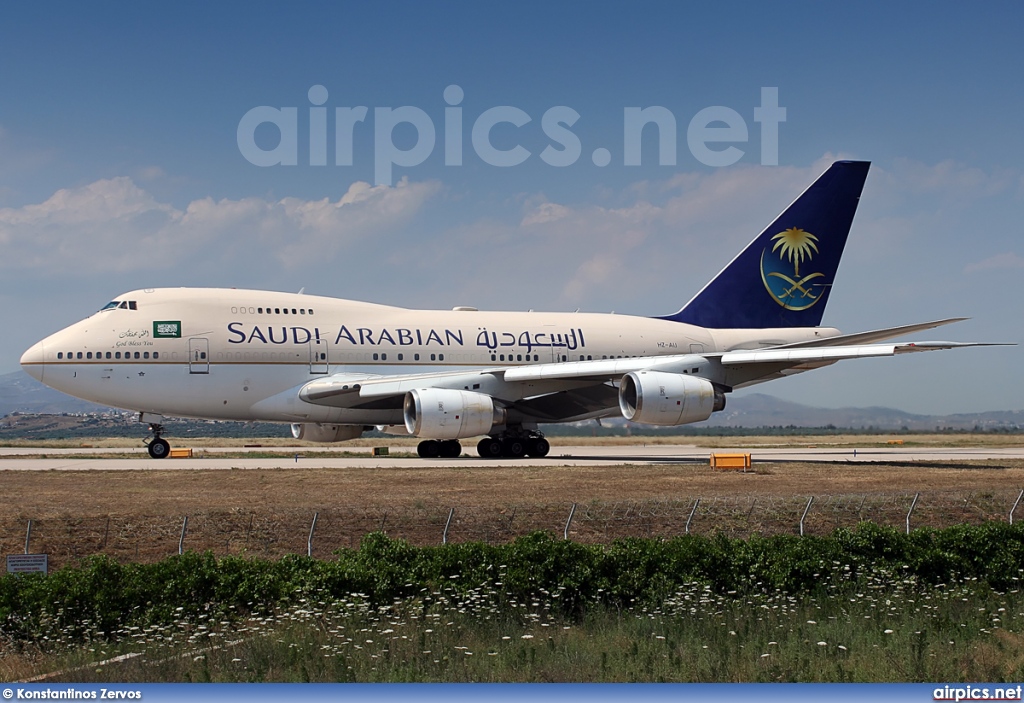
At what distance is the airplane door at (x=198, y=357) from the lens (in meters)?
32.4

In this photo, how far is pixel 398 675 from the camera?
407 inches

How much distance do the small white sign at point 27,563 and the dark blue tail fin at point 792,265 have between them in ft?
97.0

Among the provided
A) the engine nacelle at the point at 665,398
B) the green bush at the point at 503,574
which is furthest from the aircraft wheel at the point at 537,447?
the green bush at the point at 503,574

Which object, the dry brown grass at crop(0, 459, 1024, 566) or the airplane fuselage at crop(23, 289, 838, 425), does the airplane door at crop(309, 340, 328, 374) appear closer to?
the airplane fuselage at crop(23, 289, 838, 425)

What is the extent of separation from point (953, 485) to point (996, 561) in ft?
32.6

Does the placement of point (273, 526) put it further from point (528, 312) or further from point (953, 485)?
point (528, 312)

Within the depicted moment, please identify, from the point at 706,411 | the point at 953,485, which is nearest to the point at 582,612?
the point at 953,485

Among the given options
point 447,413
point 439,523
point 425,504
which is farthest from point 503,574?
point 447,413

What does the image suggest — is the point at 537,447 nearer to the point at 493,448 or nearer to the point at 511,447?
the point at 511,447

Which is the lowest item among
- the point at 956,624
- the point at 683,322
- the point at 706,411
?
the point at 956,624

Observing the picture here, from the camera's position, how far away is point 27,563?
14.1 meters

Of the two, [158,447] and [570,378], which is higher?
[570,378]

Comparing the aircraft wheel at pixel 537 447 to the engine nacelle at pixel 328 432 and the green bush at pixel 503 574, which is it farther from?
the green bush at pixel 503 574

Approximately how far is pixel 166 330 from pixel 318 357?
466cm
